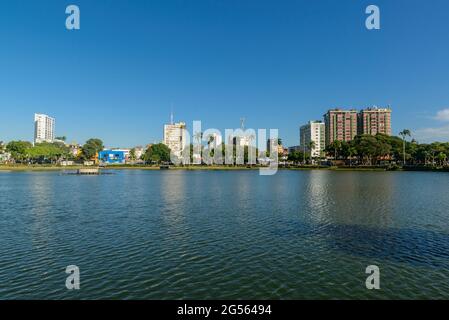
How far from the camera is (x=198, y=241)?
26781mm

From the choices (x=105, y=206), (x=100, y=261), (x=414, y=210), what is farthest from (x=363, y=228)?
(x=105, y=206)

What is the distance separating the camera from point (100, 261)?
21.6 meters

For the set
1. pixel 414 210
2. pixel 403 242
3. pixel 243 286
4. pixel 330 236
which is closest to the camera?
pixel 243 286

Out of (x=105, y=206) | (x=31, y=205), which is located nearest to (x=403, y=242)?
(x=105, y=206)

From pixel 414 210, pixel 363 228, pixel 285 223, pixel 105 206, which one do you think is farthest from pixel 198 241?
pixel 414 210
